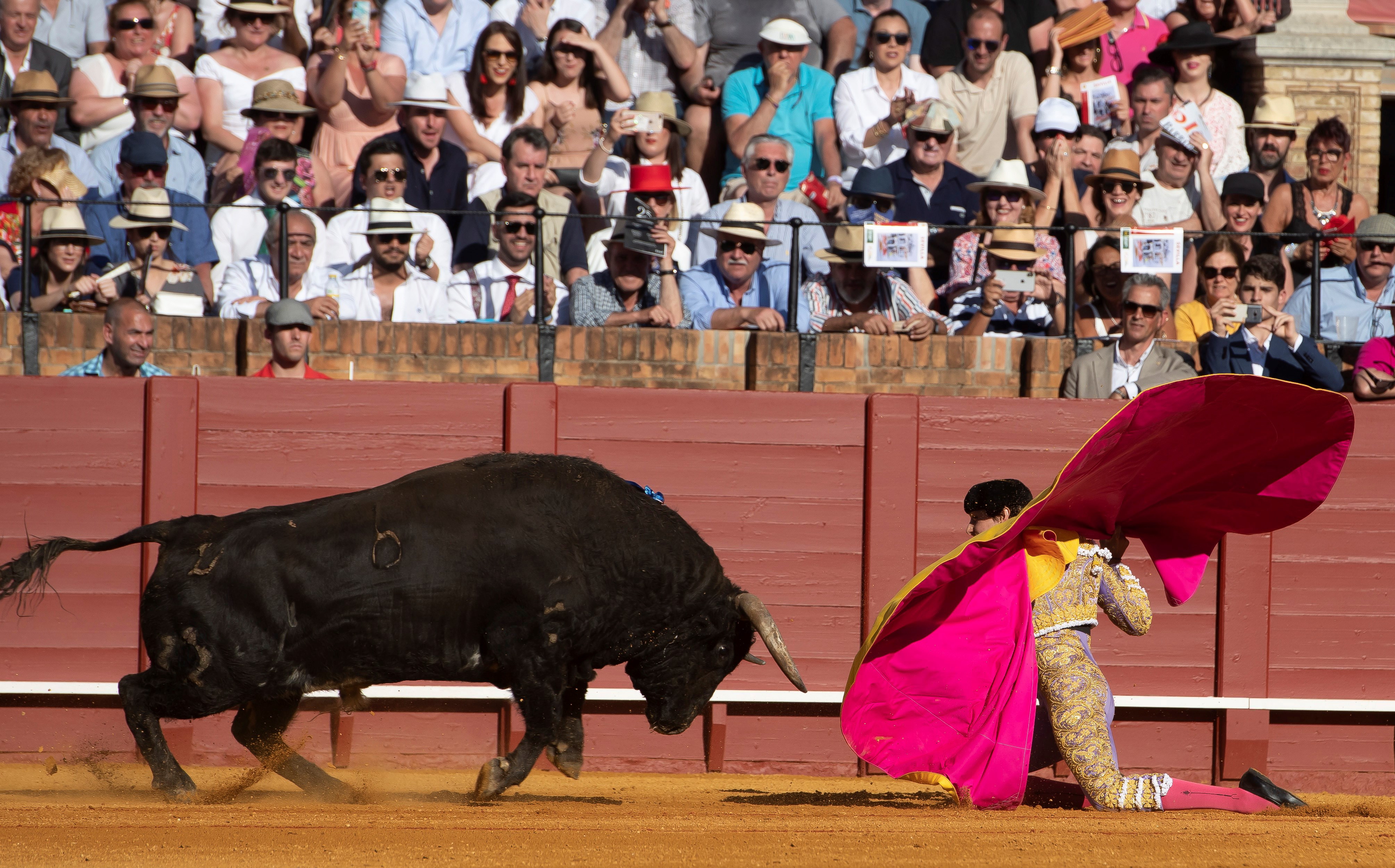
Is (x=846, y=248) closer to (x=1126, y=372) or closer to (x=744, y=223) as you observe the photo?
(x=744, y=223)

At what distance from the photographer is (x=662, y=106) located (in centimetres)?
863

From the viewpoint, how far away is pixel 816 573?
716 centimetres

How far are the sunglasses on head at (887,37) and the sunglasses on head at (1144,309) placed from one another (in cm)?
250

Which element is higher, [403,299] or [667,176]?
[667,176]

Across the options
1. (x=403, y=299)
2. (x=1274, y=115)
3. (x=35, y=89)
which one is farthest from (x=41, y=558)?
(x=1274, y=115)

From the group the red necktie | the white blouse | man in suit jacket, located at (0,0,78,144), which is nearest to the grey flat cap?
the red necktie

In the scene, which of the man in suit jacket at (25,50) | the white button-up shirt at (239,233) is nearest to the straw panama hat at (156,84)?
the man in suit jacket at (25,50)

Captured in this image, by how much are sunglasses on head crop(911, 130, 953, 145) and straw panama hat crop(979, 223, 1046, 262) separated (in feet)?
2.33

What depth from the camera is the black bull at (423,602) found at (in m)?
5.24

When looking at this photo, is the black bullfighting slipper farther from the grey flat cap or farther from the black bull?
the grey flat cap

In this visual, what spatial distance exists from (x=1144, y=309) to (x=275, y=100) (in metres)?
4.55

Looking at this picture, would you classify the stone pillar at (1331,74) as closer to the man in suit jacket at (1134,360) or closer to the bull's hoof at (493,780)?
the man in suit jacket at (1134,360)

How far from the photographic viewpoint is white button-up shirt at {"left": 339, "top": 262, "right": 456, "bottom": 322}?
7949 mm

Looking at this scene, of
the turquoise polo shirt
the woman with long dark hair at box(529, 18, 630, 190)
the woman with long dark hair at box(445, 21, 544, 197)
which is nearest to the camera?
the woman with long dark hair at box(445, 21, 544, 197)
